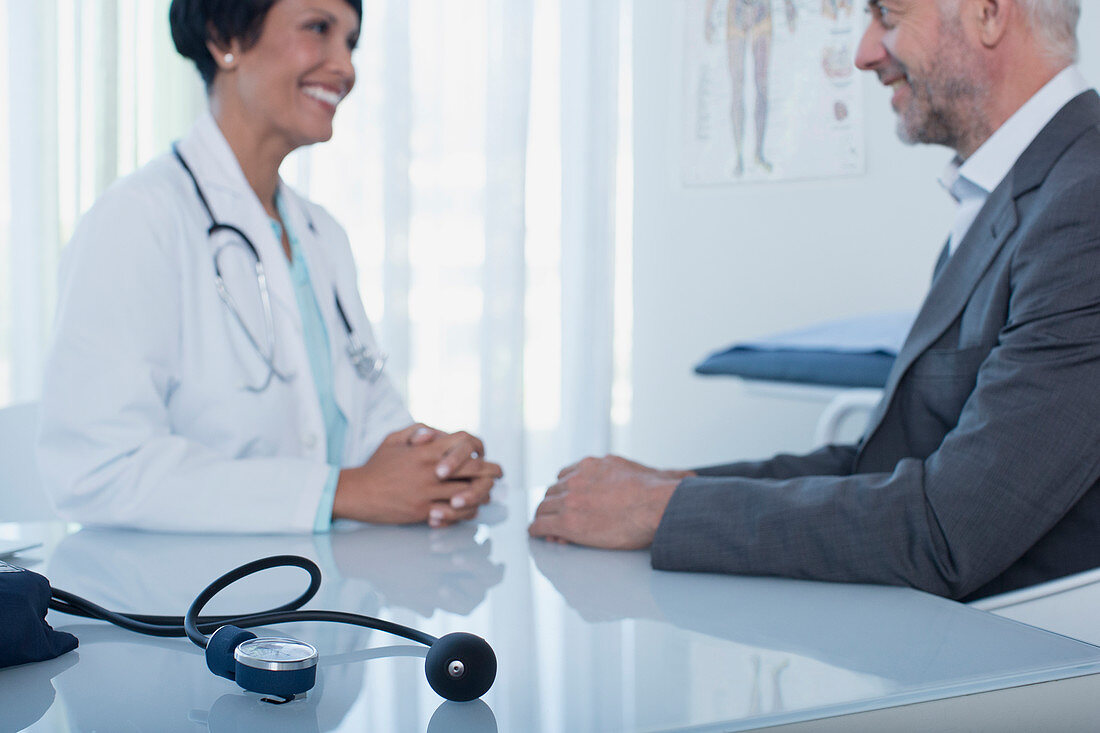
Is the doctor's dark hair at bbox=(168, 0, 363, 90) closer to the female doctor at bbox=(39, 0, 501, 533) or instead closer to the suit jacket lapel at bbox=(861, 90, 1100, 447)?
the female doctor at bbox=(39, 0, 501, 533)

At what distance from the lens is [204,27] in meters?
1.47

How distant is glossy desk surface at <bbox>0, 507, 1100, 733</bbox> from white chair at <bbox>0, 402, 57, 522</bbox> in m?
0.42

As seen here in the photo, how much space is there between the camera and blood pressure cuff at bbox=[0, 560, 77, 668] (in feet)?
1.91

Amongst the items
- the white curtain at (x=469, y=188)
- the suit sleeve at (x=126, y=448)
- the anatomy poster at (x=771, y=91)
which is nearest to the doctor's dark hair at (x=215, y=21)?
the suit sleeve at (x=126, y=448)

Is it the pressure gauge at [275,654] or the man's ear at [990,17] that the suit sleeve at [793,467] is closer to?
the man's ear at [990,17]

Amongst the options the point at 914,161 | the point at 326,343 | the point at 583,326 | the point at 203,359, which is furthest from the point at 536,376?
the point at 203,359

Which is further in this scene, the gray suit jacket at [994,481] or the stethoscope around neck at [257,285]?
the stethoscope around neck at [257,285]

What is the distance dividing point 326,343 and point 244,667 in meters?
1.01

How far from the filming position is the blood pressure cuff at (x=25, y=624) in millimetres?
583

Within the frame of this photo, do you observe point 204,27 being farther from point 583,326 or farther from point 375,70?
point 583,326

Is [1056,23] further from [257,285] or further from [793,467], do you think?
[257,285]

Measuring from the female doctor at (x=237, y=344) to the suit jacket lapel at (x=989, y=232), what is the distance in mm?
532

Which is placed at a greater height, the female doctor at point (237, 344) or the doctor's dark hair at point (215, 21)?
the doctor's dark hair at point (215, 21)

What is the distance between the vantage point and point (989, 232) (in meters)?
1.04
